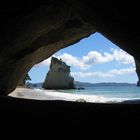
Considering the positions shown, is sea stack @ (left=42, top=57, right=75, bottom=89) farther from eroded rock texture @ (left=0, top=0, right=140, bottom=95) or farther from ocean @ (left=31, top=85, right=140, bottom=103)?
eroded rock texture @ (left=0, top=0, right=140, bottom=95)

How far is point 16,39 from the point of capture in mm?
12680

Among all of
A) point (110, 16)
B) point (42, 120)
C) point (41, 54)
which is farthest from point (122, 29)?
point (41, 54)

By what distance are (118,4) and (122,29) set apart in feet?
5.87

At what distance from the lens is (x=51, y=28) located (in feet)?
47.4

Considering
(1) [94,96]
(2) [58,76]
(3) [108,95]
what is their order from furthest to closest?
(2) [58,76]
(3) [108,95]
(1) [94,96]

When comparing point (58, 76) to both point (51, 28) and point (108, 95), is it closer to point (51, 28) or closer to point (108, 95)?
point (108, 95)

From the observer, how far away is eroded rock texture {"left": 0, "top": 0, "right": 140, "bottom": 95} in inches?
374

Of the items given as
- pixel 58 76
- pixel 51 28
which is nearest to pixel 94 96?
pixel 51 28

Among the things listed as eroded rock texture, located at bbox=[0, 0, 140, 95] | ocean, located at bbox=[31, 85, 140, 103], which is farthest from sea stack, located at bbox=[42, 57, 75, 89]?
eroded rock texture, located at bbox=[0, 0, 140, 95]

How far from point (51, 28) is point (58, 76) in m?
52.3

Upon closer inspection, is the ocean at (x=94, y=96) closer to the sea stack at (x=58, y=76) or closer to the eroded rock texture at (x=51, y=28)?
the eroded rock texture at (x=51, y=28)

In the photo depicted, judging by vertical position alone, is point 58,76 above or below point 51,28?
above

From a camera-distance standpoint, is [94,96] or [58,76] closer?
[94,96]

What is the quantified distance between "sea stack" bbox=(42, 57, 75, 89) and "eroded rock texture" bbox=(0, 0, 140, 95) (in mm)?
47180
